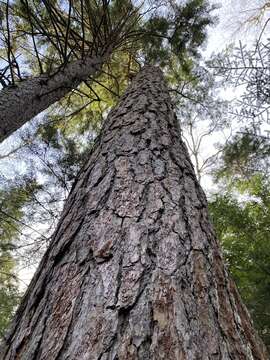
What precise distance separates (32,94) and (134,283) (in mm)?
2996

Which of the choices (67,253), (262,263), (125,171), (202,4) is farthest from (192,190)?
(202,4)

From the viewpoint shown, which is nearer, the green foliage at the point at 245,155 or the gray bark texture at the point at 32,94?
the gray bark texture at the point at 32,94

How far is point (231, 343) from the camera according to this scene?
2.53ft

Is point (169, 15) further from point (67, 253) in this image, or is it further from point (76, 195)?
point (67, 253)

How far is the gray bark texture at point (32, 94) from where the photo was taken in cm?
294

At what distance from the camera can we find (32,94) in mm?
3355

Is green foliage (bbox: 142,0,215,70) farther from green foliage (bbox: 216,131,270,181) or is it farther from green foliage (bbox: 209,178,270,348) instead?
green foliage (bbox: 209,178,270,348)

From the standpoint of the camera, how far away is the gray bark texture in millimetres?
2938

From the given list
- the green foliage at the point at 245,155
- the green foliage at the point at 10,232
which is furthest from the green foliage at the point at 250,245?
the green foliage at the point at 10,232

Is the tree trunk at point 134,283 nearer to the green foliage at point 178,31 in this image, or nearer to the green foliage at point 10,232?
the green foliage at point 10,232

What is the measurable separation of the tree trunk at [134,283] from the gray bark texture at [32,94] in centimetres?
185

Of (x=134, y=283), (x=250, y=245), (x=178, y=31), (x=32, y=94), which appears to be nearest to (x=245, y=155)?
(x=250, y=245)

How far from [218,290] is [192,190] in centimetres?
53

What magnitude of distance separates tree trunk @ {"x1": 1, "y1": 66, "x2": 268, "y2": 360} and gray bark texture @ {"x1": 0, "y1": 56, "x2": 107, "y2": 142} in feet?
6.07
